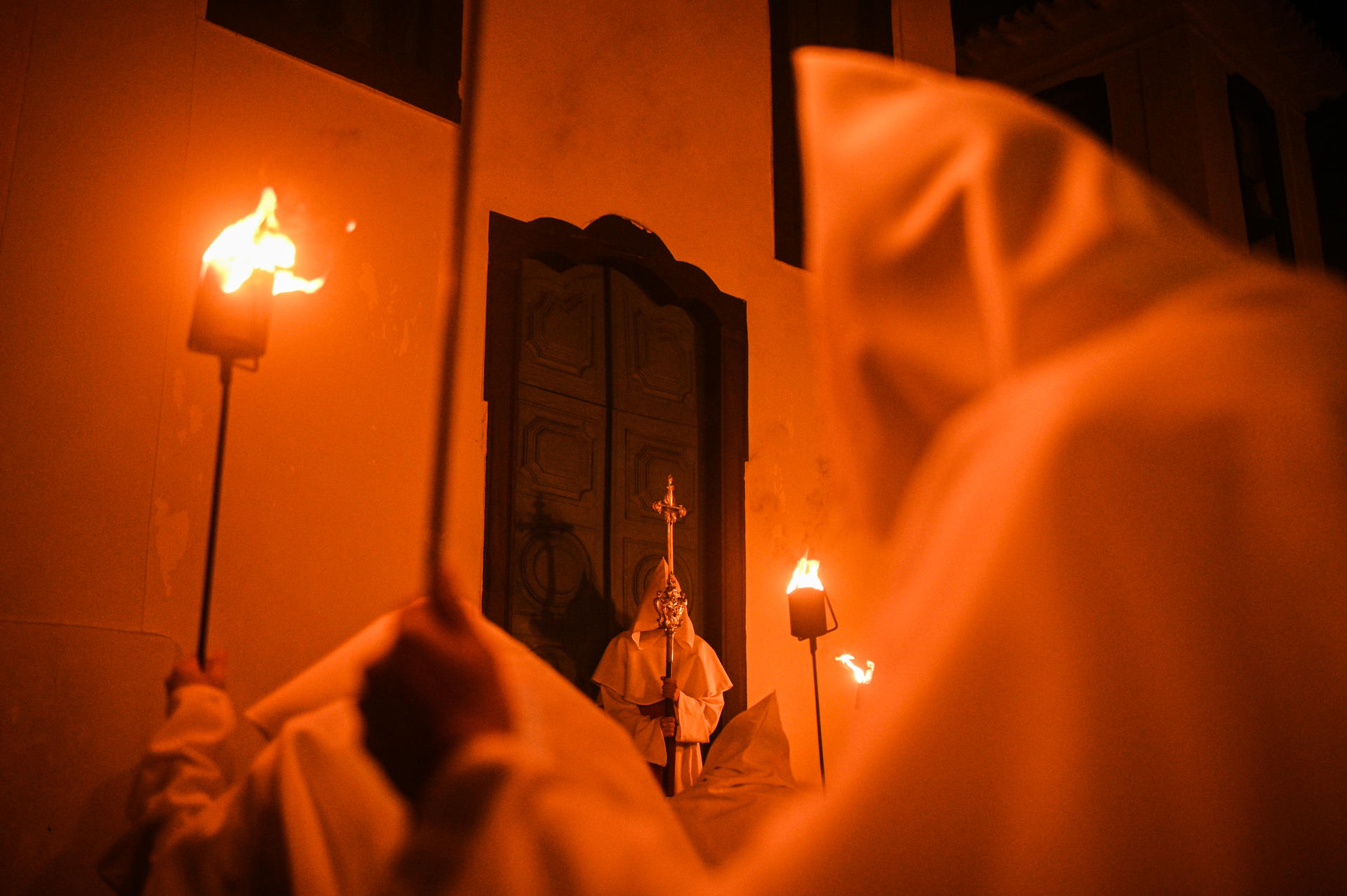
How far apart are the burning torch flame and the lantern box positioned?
0.02 m

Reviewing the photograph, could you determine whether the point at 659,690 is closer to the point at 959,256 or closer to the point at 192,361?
the point at 192,361

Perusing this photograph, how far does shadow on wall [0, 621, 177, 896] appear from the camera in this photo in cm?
302

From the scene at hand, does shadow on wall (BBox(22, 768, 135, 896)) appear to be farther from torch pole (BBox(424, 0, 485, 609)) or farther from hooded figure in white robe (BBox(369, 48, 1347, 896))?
hooded figure in white robe (BBox(369, 48, 1347, 896))

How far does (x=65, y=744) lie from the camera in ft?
10.3

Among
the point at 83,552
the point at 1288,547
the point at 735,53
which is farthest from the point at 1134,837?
the point at 735,53

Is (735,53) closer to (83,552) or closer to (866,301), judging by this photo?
(83,552)

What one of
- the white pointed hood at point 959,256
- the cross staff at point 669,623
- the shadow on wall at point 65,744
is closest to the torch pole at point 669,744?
the cross staff at point 669,623

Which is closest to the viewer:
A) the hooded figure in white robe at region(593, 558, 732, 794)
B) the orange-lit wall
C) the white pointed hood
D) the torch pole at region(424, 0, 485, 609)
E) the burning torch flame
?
the torch pole at region(424, 0, 485, 609)

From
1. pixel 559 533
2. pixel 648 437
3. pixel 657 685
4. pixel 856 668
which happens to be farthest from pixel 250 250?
pixel 856 668

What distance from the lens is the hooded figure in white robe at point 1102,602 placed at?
2.39 ft

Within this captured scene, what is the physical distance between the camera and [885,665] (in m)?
0.82

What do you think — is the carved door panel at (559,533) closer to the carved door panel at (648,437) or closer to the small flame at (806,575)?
the carved door panel at (648,437)

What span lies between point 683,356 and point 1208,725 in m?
5.14

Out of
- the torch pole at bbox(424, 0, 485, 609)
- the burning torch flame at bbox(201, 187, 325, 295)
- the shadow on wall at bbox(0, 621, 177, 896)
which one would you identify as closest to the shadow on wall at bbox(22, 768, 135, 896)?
the shadow on wall at bbox(0, 621, 177, 896)
